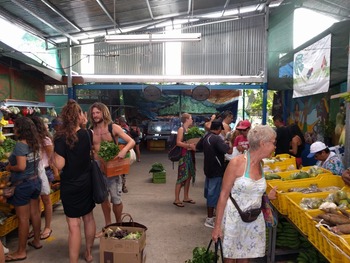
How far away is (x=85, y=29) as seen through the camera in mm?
9703

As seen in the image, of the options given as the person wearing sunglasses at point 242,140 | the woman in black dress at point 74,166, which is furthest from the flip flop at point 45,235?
the person wearing sunglasses at point 242,140

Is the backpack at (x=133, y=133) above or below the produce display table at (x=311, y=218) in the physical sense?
above

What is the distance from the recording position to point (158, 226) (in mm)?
4848

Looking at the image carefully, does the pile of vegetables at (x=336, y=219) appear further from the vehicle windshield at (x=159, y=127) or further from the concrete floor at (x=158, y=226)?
the vehicle windshield at (x=159, y=127)

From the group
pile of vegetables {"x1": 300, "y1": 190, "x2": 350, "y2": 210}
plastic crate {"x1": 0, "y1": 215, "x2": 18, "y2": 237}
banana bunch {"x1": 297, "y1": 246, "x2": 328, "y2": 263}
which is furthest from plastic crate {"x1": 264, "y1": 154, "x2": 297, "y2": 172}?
plastic crate {"x1": 0, "y1": 215, "x2": 18, "y2": 237}

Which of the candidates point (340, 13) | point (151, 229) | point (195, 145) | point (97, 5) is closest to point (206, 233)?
point (151, 229)

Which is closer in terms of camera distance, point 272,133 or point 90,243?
point 272,133

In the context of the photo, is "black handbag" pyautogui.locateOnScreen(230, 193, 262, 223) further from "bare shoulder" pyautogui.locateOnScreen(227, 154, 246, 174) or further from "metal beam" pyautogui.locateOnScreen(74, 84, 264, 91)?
"metal beam" pyautogui.locateOnScreen(74, 84, 264, 91)

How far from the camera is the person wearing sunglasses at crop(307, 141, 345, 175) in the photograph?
4.05 meters

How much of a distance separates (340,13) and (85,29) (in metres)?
7.22

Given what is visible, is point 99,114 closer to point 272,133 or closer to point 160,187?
point 272,133

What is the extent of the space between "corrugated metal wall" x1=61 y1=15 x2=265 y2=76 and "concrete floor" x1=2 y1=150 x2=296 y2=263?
5.53m

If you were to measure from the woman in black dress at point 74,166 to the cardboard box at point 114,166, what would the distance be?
344 millimetres

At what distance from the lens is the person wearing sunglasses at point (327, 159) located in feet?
13.3
